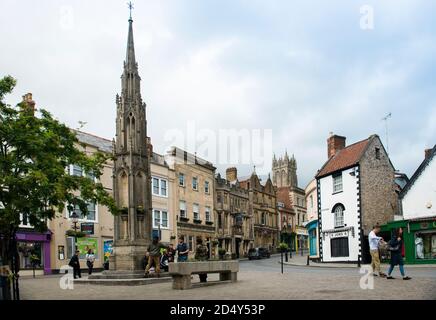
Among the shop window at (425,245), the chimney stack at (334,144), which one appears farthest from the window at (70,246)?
the shop window at (425,245)

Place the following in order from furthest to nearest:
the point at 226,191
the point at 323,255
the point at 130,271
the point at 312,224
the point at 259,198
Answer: the point at 259,198
the point at 226,191
the point at 312,224
the point at 323,255
the point at 130,271

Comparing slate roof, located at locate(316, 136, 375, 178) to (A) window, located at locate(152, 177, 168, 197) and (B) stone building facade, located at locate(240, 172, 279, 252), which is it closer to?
(A) window, located at locate(152, 177, 168, 197)

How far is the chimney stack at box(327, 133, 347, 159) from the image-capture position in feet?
155

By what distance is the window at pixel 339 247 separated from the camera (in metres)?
40.7

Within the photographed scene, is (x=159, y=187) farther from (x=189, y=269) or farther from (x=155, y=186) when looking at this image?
(x=189, y=269)

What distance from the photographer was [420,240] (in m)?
35.8

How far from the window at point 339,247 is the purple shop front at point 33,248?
21929mm

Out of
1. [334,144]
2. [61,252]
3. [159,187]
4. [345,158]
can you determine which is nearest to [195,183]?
[159,187]

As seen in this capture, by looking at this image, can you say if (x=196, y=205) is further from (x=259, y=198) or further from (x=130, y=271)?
(x=130, y=271)

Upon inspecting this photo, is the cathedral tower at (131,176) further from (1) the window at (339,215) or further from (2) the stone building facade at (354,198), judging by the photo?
(1) the window at (339,215)

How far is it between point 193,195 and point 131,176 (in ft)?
112

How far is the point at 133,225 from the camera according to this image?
23094 mm

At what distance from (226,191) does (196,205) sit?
8492mm
